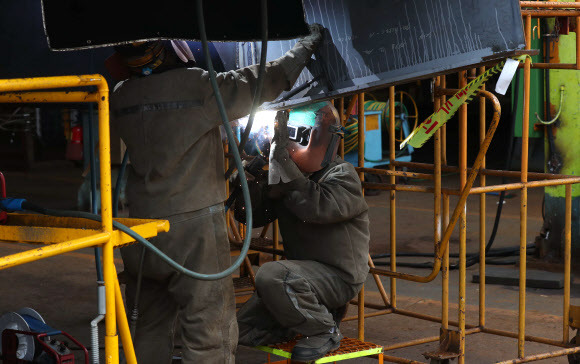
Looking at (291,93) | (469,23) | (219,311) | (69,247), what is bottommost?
(219,311)

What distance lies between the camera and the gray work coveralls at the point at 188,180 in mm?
3982

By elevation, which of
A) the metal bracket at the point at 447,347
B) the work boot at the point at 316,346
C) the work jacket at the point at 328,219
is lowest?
the metal bracket at the point at 447,347

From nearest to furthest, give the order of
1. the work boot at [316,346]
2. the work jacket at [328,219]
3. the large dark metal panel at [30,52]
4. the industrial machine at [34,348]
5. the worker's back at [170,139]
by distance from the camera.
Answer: the industrial machine at [34,348] → the worker's back at [170,139] → the work boot at [316,346] → the work jacket at [328,219] → the large dark metal panel at [30,52]

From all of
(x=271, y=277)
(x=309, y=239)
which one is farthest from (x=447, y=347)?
(x=271, y=277)

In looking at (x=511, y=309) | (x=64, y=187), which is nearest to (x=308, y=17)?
(x=511, y=309)

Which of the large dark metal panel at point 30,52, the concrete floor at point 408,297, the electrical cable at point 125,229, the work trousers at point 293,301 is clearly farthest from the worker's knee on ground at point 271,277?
the large dark metal panel at point 30,52

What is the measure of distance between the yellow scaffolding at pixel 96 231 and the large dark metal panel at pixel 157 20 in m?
1.29

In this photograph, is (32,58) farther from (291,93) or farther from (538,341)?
(538,341)

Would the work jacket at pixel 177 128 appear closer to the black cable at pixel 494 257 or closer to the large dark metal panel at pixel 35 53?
the large dark metal panel at pixel 35 53

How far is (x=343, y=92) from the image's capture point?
4.50m

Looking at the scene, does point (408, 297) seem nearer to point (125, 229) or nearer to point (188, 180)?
point (188, 180)

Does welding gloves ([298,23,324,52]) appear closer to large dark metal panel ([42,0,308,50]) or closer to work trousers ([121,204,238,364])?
large dark metal panel ([42,0,308,50])

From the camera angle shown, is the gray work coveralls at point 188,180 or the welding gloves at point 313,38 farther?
the welding gloves at point 313,38

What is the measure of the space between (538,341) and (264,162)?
202cm
